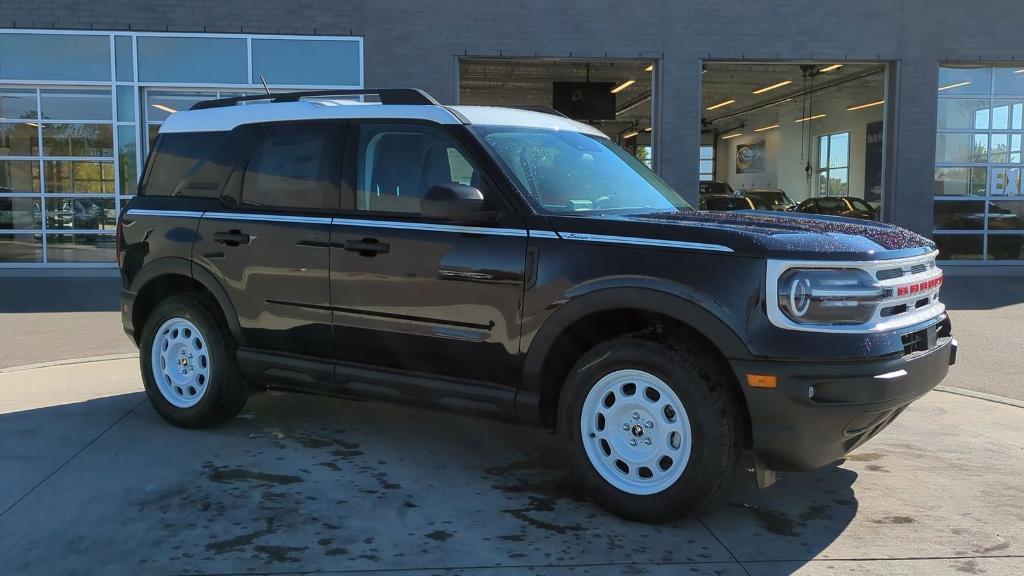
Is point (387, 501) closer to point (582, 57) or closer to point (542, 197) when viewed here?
point (542, 197)

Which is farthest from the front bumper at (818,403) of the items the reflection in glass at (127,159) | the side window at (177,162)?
the reflection in glass at (127,159)

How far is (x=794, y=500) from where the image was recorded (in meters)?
4.37

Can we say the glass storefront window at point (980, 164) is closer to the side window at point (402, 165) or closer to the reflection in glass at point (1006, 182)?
the reflection in glass at point (1006, 182)

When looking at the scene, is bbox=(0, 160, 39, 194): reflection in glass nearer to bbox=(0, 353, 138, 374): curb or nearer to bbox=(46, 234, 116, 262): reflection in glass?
bbox=(46, 234, 116, 262): reflection in glass

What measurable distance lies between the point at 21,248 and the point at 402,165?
13608 millimetres

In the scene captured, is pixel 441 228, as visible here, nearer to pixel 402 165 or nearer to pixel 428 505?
pixel 402 165

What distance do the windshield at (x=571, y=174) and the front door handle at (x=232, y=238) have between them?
5.21ft

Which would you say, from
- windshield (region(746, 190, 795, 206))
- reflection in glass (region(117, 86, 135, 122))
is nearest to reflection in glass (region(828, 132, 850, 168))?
windshield (region(746, 190, 795, 206))

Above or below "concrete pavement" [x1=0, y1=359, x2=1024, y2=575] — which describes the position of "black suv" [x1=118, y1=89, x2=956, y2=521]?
above

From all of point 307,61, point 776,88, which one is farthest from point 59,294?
point 776,88

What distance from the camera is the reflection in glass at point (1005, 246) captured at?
668 inches

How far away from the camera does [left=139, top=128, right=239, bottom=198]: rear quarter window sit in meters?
5.41

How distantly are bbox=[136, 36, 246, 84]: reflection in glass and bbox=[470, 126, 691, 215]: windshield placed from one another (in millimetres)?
11315

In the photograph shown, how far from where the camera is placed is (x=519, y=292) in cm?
418
